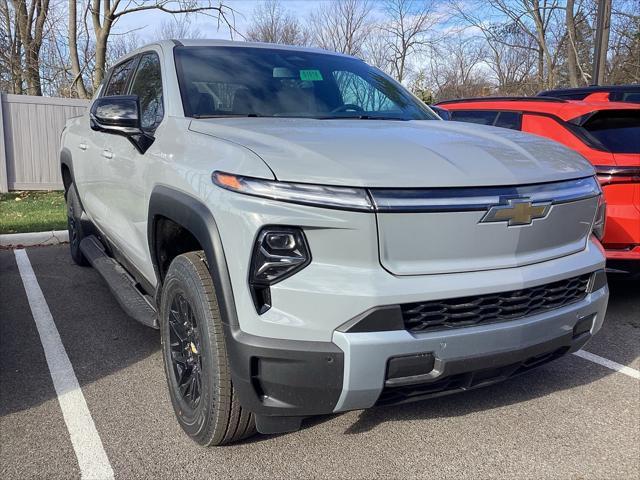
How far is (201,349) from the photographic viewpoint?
2412 mm

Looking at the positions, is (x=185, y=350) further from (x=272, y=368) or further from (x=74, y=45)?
(x=74, y=45)

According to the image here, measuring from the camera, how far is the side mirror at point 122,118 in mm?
2988

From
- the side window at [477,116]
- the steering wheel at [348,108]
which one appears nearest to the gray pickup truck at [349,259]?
the steering wheel at [348,108]

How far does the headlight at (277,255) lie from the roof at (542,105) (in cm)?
329

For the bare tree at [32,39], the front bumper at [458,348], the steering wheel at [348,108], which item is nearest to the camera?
the front bumper at [458,348]

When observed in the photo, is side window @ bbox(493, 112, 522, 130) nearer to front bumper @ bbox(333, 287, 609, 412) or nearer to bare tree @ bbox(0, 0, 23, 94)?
front bumper @ bbox(333, 287, 609, 412)

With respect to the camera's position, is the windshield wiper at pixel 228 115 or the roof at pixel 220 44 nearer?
the windshield wiper at pixel 228 115

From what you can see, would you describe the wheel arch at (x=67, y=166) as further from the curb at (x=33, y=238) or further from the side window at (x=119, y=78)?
the curb at (x=33, y=238)

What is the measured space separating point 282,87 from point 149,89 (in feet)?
2.84

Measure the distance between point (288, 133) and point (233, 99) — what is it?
0.80 meters

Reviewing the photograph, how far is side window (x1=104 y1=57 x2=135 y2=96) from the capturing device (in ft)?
14.2

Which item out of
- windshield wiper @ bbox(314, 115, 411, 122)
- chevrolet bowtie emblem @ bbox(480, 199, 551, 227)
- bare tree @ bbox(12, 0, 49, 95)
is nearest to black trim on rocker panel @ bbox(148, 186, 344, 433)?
chevrolet bowtie emblem @ bbox(480, 199, 551, 227)

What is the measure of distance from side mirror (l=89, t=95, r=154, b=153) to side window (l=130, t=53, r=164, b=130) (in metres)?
0.11

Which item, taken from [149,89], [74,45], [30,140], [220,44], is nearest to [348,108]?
[220,44]
